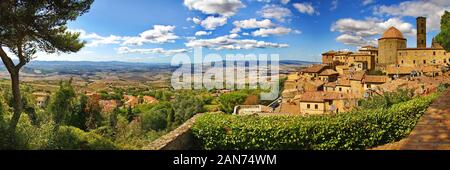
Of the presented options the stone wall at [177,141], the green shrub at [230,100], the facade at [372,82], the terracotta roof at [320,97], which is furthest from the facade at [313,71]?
the stone wall at [177,141]

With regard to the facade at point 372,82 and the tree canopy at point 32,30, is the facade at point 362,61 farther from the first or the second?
the tree canopy at point 32,30

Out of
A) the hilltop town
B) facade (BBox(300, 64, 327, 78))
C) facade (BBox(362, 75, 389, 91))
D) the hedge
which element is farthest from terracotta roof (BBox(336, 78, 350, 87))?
the hedge

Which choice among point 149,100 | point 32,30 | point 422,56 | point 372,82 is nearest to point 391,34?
point 422,56

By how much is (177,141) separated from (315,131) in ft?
8.87

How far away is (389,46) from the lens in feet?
110

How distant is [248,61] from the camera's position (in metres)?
11.0

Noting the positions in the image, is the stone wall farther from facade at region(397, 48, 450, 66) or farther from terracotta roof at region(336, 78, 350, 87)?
facade at region(397, 48, 450, 66)

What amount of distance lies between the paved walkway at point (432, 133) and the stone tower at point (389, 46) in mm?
32741

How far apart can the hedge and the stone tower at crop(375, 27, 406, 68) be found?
2822cm

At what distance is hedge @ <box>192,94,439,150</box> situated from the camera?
6.81 metres

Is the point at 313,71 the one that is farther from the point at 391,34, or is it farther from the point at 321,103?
the point at 321,103

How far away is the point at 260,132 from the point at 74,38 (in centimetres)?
458
